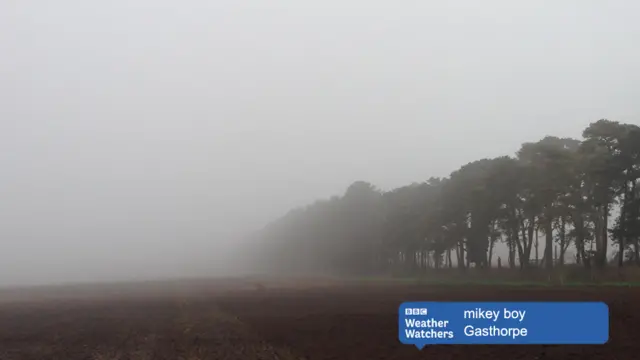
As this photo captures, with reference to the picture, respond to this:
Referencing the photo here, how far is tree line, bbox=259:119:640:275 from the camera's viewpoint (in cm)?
5547

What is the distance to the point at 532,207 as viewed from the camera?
6138cm

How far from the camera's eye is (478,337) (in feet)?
50.9

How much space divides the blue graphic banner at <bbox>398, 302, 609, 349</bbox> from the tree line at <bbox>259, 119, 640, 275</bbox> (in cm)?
4422

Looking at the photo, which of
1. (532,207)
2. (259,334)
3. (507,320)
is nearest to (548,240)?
(532,207)

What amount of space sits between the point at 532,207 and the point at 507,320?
50094 millimetres

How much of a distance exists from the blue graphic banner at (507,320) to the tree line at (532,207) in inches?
1741

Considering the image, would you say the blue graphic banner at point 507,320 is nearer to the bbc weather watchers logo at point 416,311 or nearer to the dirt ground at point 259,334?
the bbc weather watchers logo at point 416,311

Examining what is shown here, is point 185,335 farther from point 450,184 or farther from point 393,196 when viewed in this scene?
point 393,196

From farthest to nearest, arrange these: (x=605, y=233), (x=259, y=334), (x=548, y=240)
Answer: (x=548, y=240)
(x=605, y=233)
(x=259, y=334)

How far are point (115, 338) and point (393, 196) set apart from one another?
3246 inches

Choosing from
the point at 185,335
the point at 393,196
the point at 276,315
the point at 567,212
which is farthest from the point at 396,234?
the point at 185,335

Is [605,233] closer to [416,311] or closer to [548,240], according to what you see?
[548,240]

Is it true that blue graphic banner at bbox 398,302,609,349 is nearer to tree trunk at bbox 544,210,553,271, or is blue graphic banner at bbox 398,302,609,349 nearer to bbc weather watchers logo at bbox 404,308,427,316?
bbc weather watchers logo at bbox 404,308,427,316

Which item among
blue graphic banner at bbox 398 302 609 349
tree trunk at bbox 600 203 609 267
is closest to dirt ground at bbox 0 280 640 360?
blue graphic banner at bbox 398 302 609 349
